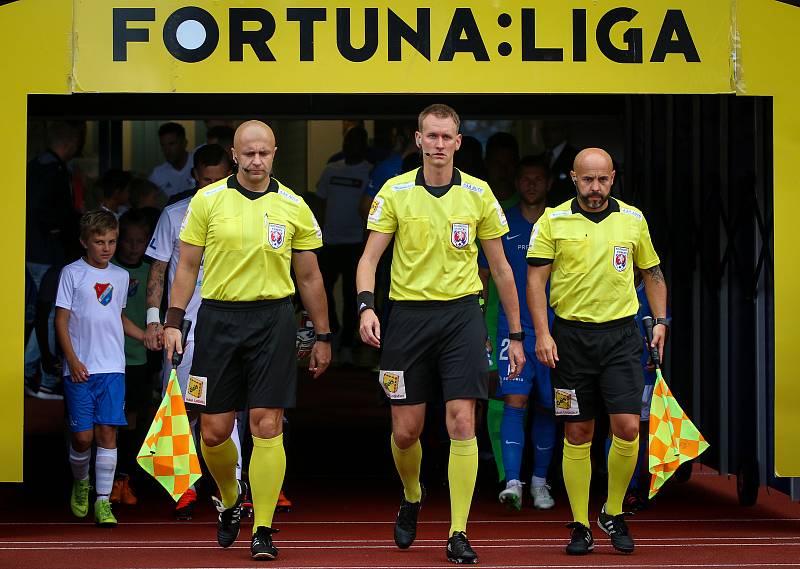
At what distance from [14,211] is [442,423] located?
141 inches

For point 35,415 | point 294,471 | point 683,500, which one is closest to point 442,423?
point 294,471

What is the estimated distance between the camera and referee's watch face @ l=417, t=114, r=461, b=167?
7184 millimetres

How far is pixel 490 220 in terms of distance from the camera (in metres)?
7.28

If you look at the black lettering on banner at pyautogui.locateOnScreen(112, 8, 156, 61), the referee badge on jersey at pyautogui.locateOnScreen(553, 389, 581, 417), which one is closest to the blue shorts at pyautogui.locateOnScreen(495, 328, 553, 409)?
the referee badge on jersey at pyautogui.locateOnScreen(553, 389, 581, 417)

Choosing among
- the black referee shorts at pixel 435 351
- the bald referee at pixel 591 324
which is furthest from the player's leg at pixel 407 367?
the bald referee at pixel 591 324

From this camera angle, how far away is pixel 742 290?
959 centimetres

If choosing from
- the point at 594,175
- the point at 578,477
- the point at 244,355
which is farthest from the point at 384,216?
the point at 578,477

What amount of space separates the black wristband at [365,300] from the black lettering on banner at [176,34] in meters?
1.69

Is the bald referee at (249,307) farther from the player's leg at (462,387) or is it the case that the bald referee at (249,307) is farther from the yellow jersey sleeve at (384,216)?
the player's leg at (462,387)

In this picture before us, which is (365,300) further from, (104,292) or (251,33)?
(104,292)

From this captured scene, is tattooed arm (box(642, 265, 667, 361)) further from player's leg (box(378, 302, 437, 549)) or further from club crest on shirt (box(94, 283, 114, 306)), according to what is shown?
club crest on shirt (box(94, 283, 114, 306))

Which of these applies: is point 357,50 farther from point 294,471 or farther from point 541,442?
point 294,471

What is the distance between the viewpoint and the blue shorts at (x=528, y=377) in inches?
355

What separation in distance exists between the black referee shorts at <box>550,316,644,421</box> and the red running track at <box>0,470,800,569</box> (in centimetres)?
70
